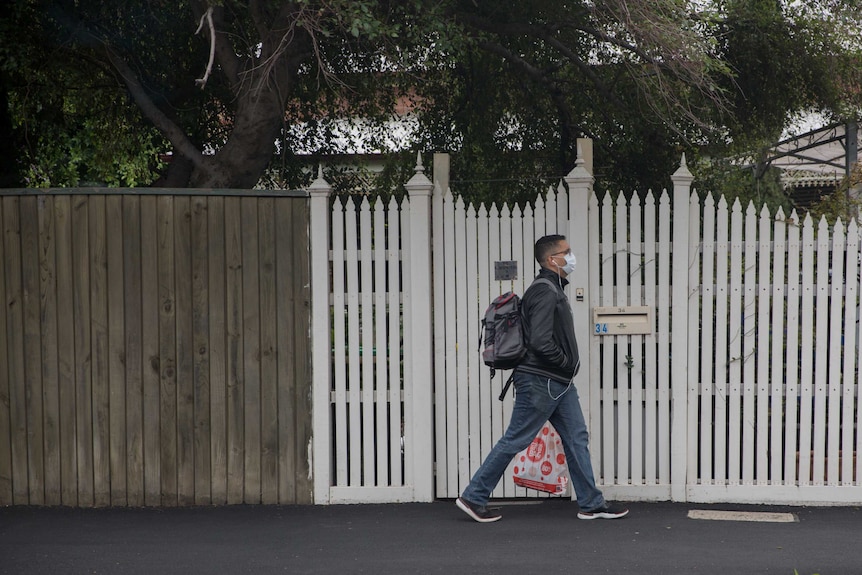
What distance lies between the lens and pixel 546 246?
19.9 ft

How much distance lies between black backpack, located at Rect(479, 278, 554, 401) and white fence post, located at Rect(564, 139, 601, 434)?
0.52 meters

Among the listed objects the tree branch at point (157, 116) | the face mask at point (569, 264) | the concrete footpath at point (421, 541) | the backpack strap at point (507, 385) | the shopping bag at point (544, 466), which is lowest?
the concrete footpath at point (421, 541)

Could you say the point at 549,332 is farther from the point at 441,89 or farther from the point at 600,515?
the point at 441,89

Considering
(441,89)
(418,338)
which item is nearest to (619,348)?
(418,338)

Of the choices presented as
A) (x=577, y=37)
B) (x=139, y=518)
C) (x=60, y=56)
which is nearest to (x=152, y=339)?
(x=139, y=518)

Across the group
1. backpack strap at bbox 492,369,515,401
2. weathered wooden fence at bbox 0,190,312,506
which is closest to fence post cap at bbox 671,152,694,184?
backpack strap at bbox 492,369,515,401

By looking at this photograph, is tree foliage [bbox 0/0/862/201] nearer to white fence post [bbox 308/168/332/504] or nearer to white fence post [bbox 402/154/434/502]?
white fence post [bbox 308/168/332/504]

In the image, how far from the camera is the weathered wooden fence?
6.56 metres

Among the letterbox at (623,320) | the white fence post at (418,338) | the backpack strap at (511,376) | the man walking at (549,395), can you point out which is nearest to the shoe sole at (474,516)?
the man walking at (549,395)

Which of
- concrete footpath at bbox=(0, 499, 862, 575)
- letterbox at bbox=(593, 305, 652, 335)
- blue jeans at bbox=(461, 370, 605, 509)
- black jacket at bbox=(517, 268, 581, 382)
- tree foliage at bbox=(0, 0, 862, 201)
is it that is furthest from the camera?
tree foliage at bbox=(0, 0, 862, 201)

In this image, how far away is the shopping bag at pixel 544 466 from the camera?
20.5ft

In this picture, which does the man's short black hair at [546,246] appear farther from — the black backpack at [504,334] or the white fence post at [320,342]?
the white fence post at [320,342]

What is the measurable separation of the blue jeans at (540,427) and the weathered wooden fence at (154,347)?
135 centimetres

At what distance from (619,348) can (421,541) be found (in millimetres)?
1842
